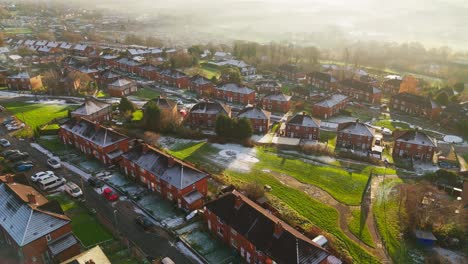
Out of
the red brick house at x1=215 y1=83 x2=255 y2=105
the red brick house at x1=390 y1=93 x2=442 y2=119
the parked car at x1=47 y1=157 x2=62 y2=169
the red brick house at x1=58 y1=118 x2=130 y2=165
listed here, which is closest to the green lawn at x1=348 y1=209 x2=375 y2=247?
the red brick house at x1=58 y1=118 x2=130 y2=165

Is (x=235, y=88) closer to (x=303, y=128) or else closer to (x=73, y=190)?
(x=303, y=128)

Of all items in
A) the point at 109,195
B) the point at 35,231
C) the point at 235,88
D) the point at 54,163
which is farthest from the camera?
the point at 235,88

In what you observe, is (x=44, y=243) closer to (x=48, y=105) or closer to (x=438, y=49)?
(x=48, y=105)

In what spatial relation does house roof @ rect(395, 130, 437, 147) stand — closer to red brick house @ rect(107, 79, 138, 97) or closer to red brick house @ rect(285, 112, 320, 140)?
red brick house @ rect(285, 112, 320, 140)

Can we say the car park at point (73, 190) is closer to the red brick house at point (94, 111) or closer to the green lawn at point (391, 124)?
the red brick house at point (94, 111)

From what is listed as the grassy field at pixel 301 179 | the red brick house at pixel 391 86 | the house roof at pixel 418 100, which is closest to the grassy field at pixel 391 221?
the grassy field at pixel 301 179

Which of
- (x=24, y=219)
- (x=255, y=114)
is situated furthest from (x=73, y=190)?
(x=255, y=114)

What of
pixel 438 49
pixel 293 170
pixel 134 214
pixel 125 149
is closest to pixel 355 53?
pixel 438 49
